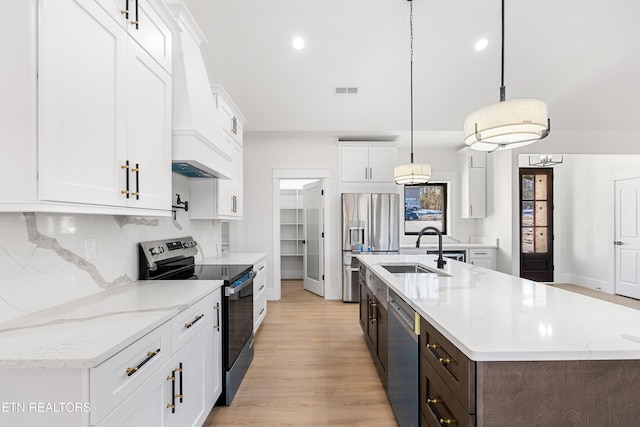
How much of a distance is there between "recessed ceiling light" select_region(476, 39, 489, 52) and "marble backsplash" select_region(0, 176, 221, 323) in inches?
164

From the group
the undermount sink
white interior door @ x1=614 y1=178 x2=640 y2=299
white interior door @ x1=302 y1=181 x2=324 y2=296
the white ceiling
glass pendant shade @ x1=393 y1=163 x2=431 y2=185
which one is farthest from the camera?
white interior door @ x1=302 y1=181 x2=324 y2=296

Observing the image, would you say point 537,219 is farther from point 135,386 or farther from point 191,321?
point 135,386

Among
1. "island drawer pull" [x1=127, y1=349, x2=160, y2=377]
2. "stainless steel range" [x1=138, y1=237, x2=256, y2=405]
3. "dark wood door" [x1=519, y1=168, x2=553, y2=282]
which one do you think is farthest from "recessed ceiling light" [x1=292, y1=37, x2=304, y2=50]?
"dark wood door" [x1=519, y1=168, x2=553, y2=282]

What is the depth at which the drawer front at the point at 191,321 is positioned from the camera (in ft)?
4.96

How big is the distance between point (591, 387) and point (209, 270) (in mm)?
2479

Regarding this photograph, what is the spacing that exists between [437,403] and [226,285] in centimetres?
150

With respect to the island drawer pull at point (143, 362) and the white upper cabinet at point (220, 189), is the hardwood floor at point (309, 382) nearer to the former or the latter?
the island drawer pull at point (143, 362)

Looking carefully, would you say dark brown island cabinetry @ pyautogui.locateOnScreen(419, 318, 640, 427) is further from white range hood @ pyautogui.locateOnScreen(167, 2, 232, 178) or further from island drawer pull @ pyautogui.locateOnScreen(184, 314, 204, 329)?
white range hood @ pyautogui.locateOnScreen(167, 2, 232, 178)

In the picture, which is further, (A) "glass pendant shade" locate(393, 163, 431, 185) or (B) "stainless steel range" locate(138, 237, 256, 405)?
(A) "glass pendant shade" locate(393, 163, 431, 185)

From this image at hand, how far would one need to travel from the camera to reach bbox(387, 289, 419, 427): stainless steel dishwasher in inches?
62.8

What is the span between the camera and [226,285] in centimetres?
222

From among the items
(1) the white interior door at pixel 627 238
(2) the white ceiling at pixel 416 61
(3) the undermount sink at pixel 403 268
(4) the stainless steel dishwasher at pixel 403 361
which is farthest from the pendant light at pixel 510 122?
(1) the white interior door at pixel 627 238

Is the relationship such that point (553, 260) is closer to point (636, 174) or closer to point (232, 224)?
point (636, 174)

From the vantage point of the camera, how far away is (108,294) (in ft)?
5.82
